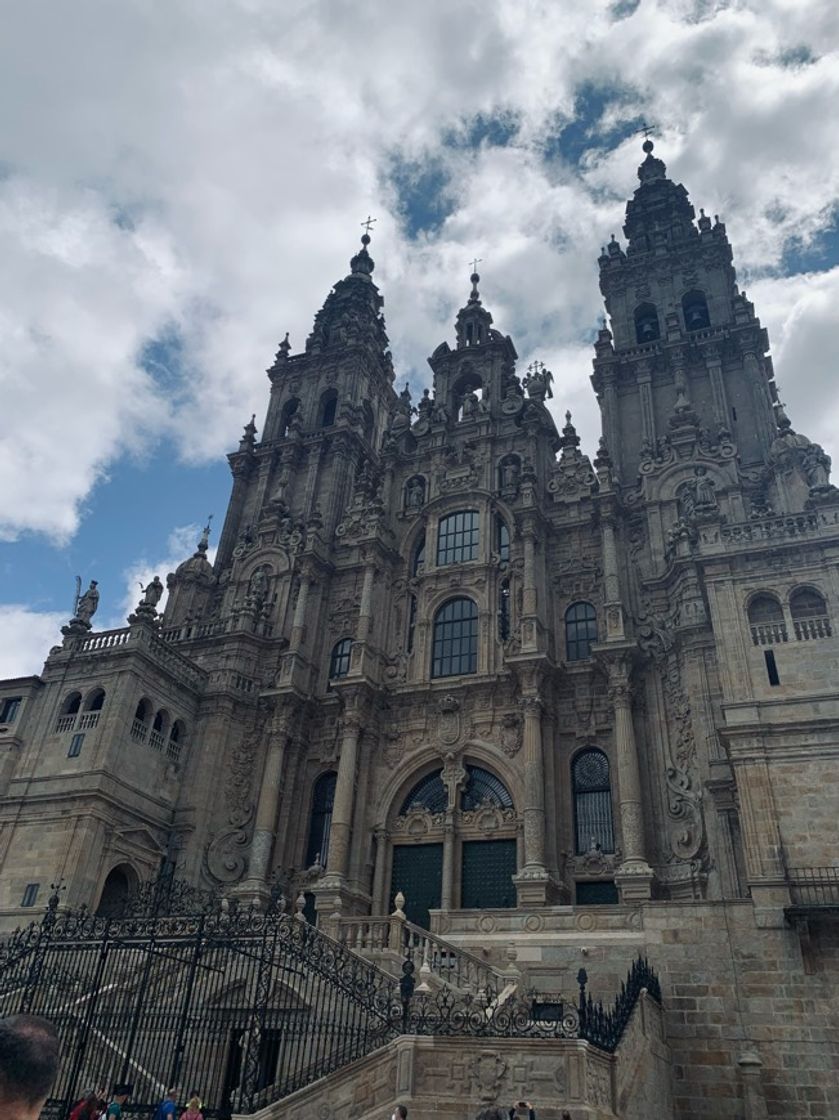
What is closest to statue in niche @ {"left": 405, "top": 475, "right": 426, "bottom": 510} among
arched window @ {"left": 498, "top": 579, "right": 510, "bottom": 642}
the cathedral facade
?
the cathedral facade

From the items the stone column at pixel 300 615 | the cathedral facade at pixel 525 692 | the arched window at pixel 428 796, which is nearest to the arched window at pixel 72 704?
Result: the cathedral facade at pixel 525 692

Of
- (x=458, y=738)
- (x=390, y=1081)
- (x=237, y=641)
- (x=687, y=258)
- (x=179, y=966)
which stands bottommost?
(x=390, y=1081)

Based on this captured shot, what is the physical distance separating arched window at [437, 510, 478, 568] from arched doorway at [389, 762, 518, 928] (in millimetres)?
8029

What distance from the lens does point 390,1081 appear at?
41.9 feet

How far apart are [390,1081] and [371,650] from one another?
18190 millimetres

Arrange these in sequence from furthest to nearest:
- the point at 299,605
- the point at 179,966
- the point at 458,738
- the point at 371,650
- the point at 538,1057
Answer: the point at 299,605 → the point at 371,650 → the point at 458,738 → the point at 179,966 → the point at 538,1057

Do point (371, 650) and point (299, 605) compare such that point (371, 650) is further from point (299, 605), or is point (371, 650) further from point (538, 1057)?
point (538, 1057)

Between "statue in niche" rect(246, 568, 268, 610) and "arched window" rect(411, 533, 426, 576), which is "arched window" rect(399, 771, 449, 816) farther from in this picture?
"statue in niche" rect(246, 568, 268, 610)

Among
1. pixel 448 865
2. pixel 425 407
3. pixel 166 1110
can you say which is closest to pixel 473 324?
pixel 425 407

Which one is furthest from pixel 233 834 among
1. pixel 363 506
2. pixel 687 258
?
pixel 687 258

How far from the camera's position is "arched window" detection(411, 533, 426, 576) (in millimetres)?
32625

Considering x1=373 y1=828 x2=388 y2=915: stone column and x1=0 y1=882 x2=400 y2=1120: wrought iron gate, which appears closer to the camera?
x1=0 y1=882 x2=400 y2=1120: wrought iron gate

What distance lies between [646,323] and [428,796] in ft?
72.7

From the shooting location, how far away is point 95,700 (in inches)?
1054
